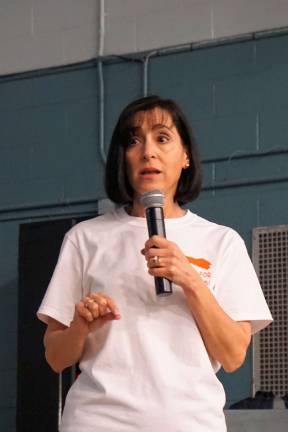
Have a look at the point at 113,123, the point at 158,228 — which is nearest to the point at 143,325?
the point at 158,228

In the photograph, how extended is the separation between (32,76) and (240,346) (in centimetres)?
310

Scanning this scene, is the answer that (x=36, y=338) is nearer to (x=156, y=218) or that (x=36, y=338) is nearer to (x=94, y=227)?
(x=94, y=227)

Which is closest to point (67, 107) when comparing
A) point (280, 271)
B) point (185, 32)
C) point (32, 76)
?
point (32, 76)

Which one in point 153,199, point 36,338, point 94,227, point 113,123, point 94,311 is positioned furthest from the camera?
point 113,123

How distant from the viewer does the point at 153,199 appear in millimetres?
1589

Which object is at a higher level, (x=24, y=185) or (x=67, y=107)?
(x=67, y=107)

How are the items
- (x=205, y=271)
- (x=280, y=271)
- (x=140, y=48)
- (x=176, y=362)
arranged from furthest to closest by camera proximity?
1. (x=140, y=48)
2. (x=280, y=271)
3. (x=205, y=271)
4. (x=176, y=362)

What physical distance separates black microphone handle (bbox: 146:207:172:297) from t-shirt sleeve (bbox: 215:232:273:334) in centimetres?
15

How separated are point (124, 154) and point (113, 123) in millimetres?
2502

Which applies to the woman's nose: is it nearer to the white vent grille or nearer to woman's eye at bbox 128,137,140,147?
woman's eye at bbox 128,137,140,147

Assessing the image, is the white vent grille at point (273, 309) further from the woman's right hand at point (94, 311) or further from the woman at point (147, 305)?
the woman's right hand at point (94, 311)

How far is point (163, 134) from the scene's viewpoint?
172cm

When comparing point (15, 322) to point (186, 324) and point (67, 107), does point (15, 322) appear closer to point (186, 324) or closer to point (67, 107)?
point (67, 107)

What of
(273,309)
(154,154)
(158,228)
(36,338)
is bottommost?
(36,338)
